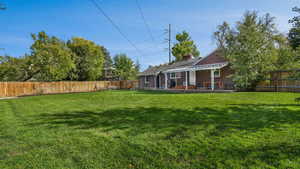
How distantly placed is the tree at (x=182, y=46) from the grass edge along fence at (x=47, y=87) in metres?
16.0

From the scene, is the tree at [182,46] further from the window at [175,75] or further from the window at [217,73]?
the window at [217,73]

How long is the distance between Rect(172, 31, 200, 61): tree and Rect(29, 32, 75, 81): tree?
898 inches

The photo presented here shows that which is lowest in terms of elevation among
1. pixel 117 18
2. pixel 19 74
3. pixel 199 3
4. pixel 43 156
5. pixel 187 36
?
pixel 43 156

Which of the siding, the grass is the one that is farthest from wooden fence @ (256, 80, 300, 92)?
the grass

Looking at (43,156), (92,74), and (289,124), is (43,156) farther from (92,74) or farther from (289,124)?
(92,74)

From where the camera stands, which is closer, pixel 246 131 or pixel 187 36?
pixel 246 131

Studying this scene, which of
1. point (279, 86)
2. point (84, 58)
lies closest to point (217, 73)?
point (279, 86)

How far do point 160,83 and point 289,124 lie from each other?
1936cm

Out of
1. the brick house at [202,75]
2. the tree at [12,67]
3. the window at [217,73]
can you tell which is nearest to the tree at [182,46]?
the brick house at [202,75]

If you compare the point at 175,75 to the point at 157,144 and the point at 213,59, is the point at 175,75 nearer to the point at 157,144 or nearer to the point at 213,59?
the point at 213,59

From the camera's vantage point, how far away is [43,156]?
2.52 metres

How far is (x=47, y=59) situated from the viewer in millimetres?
19859

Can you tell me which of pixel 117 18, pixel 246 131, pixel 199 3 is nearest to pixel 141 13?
pixel 117 18

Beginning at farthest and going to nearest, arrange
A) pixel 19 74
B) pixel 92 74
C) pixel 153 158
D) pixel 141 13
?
pixel 92 74
pixel 19 74
pixel 141 13
pixel 153 158
